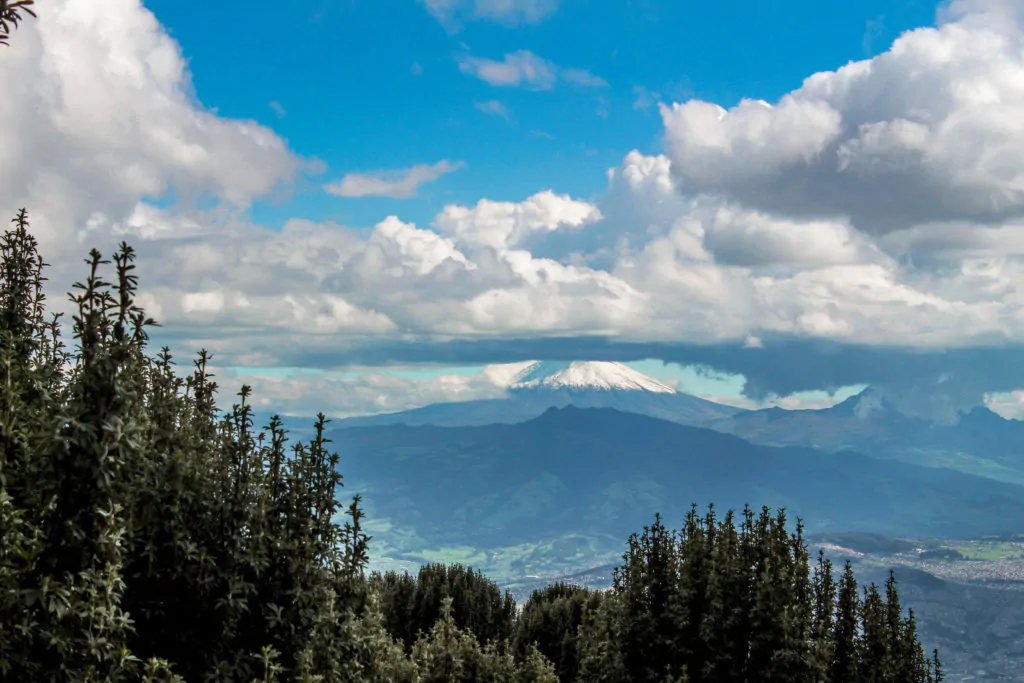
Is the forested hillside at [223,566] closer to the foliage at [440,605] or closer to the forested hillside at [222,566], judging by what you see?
the forested hillside at [222,566]

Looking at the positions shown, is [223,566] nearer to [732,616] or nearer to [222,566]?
[222,566]

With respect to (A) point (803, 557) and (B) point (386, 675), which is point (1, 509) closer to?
(B) point (386, 675)

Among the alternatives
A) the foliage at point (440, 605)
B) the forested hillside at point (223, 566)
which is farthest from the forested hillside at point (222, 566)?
the foliage at point (440, 605)

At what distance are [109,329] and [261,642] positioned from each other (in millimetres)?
5927

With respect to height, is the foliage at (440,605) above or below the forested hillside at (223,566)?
below

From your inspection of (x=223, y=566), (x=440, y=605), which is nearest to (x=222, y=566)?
(x=223, y=566)

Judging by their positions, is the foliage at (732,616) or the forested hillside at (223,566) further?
the foliage at (732,616)

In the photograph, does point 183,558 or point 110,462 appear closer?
point 110,462

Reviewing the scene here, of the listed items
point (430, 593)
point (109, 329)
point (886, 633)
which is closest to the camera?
point (109, 329)

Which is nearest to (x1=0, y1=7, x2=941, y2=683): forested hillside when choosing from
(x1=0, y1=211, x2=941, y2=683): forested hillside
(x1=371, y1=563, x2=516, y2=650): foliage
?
(x1=0, y1=211, x2=941, y2=683): forested hillside

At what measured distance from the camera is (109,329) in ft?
40.9

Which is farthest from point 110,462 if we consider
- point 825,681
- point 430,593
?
point 430,593

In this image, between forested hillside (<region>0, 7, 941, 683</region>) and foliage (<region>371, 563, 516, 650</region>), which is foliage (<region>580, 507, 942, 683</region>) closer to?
forested hillside (<region>0, 7, 941, 683</region>)

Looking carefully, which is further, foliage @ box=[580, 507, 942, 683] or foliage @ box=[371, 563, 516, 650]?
foliage @ box=[371, 563, 516, 650]
